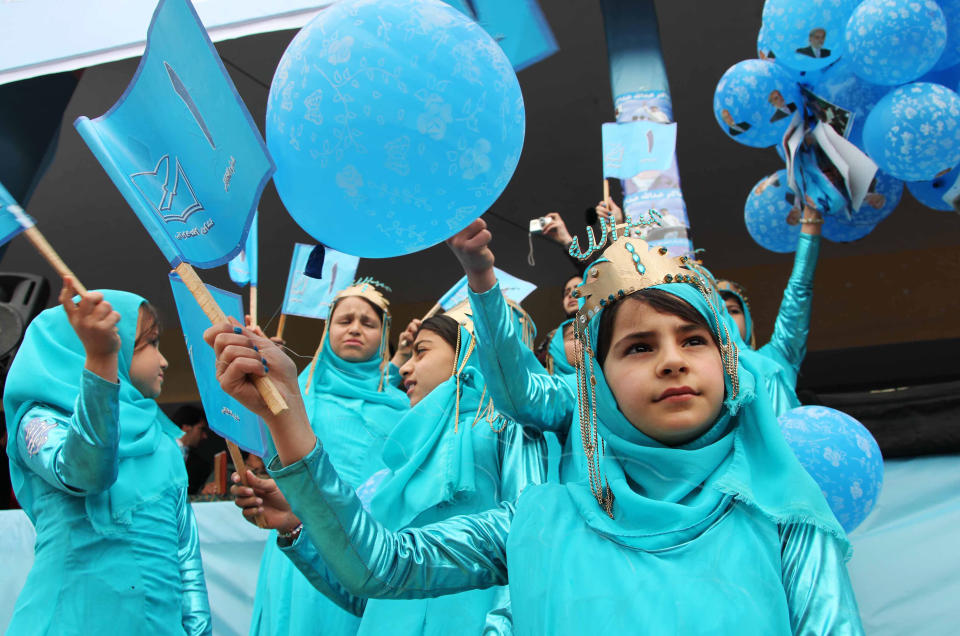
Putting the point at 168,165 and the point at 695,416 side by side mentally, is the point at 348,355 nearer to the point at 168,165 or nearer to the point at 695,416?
the point at 168,165

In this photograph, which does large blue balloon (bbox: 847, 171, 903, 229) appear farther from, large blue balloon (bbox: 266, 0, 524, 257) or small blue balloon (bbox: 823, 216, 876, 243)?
large blue balloon (bbox: 266, 0, 524, 257)

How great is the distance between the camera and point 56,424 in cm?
200

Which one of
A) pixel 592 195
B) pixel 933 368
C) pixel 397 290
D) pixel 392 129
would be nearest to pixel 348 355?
pixel 392 129

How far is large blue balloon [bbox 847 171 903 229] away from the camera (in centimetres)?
296

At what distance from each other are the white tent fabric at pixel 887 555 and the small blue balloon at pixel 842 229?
0.85 m

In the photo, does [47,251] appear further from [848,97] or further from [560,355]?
[848,97]

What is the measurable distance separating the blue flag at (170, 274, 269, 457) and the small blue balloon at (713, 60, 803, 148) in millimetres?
2245

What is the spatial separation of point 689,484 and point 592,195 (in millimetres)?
6047

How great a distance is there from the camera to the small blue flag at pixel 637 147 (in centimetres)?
317

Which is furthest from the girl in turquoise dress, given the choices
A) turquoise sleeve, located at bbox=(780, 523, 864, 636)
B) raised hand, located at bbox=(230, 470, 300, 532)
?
turquoise sleeve, located at bbox=(780, 523, 864, 636)

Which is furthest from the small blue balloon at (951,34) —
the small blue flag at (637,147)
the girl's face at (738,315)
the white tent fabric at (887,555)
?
the white tent fabric at (887,555)

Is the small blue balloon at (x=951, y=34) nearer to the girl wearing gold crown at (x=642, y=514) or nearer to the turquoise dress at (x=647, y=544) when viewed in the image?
the girl wearing gold crown at (x=642, y=514)

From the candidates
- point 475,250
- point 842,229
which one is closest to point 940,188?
point 842,229

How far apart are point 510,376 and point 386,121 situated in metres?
0.68
